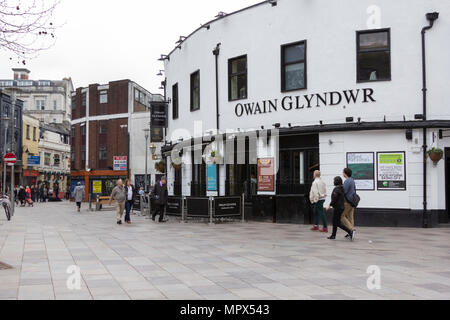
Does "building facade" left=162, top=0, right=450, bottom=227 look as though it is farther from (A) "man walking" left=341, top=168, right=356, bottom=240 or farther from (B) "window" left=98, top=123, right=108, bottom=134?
(B) "window" left=98, top=123, right=108, bottom=134

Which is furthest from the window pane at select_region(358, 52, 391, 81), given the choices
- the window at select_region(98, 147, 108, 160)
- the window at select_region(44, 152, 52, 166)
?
the window at select_region(44, 152, 52, 166)

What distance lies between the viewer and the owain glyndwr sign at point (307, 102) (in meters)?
15.6

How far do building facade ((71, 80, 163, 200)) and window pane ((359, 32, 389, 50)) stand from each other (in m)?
35.6

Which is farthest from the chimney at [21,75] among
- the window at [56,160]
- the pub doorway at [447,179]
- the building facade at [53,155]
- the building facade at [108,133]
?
the pub doorway at [447,179]

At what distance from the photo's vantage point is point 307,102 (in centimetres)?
1666

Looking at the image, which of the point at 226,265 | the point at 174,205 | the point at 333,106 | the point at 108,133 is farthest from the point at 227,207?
the point at 108,133

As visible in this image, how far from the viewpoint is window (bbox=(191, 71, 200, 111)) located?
21.8m

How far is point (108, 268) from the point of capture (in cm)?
809

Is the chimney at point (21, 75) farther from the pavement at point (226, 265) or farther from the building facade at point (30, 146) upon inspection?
the pavement at point (226, 265)

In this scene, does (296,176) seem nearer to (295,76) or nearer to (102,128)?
(295,76)

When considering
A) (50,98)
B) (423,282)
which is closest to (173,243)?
(423,282)

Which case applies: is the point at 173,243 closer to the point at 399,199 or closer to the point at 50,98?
the point at 399,199
